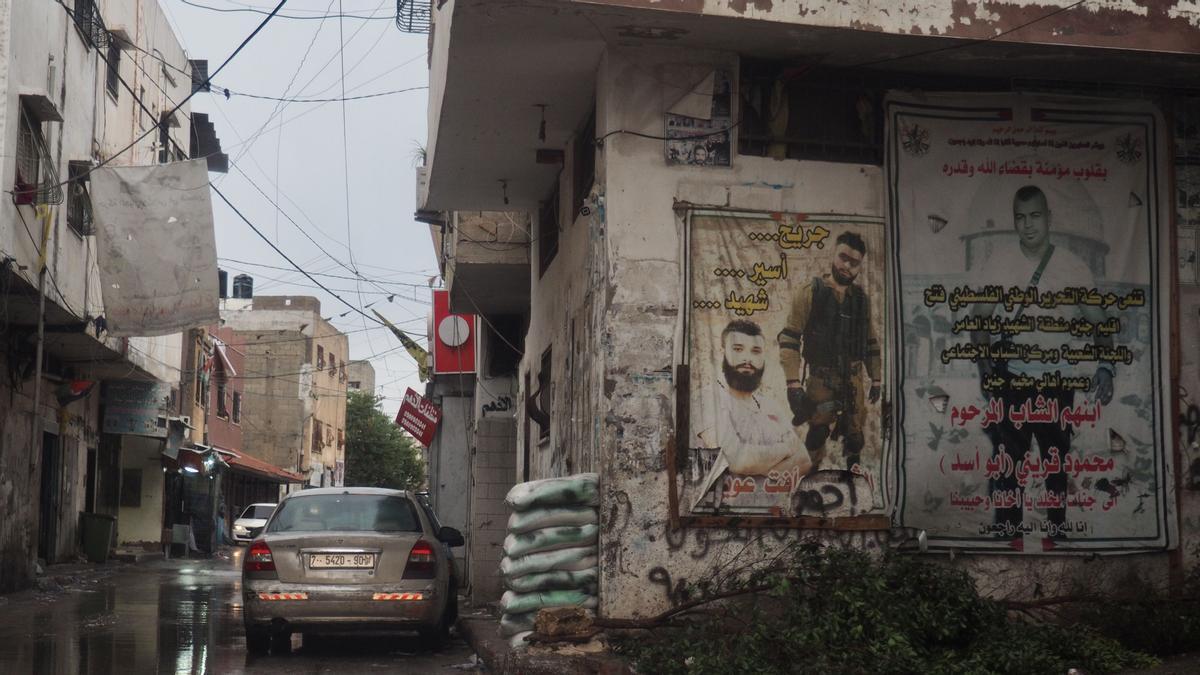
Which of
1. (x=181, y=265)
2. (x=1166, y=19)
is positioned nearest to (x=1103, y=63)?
(x=1166, y=19)

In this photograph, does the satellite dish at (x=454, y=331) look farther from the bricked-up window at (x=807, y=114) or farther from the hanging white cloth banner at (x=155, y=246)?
the bricked-up window at (x=807, y=114)

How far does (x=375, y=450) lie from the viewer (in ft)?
256

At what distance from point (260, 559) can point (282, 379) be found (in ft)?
181

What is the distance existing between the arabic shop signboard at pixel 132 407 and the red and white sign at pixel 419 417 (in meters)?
10.3

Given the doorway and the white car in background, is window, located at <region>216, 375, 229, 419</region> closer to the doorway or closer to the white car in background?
the white car in background

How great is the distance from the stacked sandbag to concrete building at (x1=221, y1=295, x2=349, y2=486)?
178 ft

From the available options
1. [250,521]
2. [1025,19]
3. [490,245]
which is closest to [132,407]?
[250,521]

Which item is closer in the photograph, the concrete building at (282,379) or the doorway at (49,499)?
the doorway at (49,499)

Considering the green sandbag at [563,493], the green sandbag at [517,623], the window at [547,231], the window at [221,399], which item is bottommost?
the green sandbag at [517,623]

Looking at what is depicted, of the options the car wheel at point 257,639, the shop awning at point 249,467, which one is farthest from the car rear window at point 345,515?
the shop awning at point 249,467

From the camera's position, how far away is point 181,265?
1722 centimetres

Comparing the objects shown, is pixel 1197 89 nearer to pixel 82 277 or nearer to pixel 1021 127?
pixel 1021 127

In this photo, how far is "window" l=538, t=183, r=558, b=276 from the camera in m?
14.1

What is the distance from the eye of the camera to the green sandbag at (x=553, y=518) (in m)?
9.30
